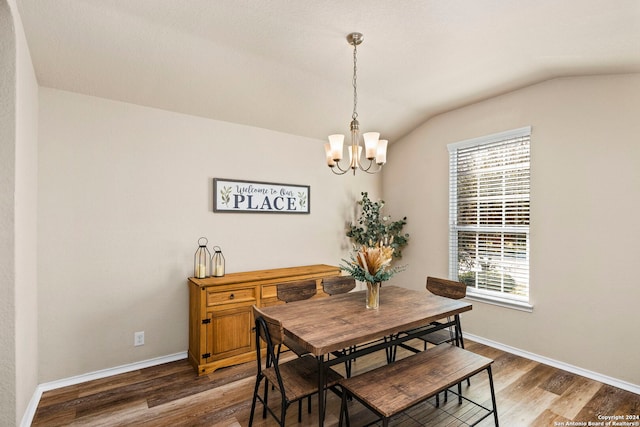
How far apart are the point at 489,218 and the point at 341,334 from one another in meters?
2.67

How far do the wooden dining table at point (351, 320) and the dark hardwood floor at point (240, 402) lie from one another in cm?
58

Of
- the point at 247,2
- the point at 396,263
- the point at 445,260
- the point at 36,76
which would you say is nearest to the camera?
the point at 247,2

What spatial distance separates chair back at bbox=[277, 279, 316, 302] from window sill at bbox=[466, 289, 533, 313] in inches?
82.7

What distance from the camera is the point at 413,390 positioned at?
71.2 inches

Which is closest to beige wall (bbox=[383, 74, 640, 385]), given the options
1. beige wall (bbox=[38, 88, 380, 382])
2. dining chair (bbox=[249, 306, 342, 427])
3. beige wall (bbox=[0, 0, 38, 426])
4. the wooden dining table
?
the wooden dining table

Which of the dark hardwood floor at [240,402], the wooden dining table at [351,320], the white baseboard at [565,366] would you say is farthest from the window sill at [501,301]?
the wooden dining table at [351,320]

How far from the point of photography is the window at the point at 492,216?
134 inches

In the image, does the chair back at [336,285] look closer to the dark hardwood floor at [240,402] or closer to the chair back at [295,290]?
the chair back at [295,290]

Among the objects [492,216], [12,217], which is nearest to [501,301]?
[492,216]

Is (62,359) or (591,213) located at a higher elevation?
(591,213)

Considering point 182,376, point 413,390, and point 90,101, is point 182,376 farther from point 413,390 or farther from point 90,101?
point 90,101

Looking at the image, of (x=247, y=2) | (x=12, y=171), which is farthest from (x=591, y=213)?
(x=12, y=171)

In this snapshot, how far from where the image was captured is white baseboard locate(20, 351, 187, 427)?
2.26 meters

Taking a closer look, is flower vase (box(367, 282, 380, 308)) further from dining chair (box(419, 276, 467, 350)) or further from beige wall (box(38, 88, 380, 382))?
beige wall (box(38, 88, 380, 382))
